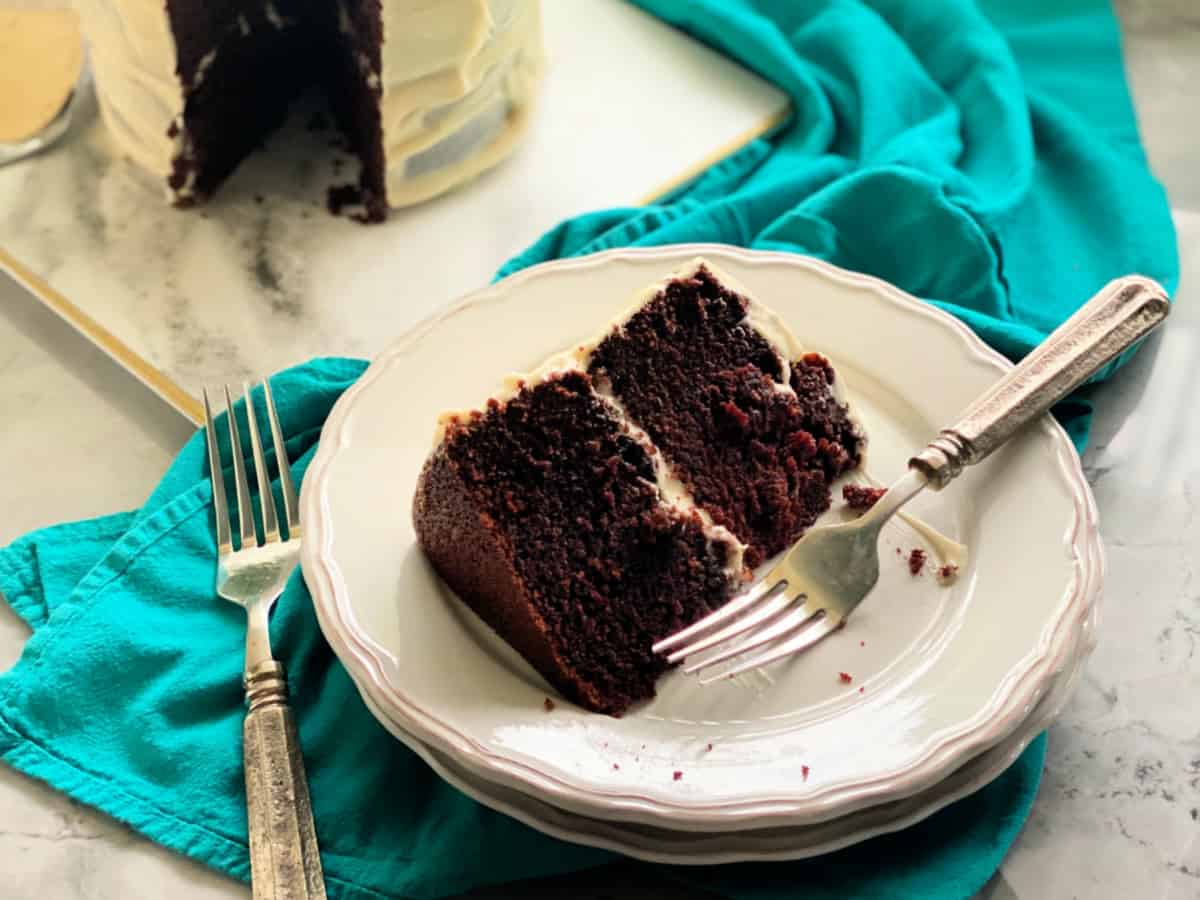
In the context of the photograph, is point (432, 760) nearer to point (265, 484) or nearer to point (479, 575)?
point (479, 575)

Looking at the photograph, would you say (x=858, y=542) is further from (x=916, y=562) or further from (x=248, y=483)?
(x=248, y=483)

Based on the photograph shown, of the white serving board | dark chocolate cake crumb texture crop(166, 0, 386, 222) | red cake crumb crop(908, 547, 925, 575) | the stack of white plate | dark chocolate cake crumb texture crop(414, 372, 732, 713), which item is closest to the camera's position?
the stack of white plate

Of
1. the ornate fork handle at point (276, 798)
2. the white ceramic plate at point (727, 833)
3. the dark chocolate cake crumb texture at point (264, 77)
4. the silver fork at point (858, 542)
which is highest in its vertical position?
the dark chocolate cake crumb texture at point (264, 77)

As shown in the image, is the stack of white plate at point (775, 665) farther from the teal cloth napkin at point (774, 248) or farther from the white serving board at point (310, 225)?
the white serving board at point (310, 225)

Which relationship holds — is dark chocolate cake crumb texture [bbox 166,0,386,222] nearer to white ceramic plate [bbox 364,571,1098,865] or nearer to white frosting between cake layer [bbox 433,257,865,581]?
white frosting between cake layer [bbox 433,257,865,581]

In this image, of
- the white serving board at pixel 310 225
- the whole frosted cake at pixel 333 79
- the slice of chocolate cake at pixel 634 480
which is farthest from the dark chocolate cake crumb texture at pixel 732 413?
the whole frosted cake at pixel 333 79

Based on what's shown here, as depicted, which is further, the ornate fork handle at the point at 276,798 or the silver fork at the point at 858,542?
the silver fork at the point at 858,542

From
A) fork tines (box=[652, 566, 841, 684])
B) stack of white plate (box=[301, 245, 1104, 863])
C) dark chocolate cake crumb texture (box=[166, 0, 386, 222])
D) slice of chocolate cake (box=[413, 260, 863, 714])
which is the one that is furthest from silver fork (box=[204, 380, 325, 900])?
dark chocolate cake crumb texture (box=[166, 0, 386, 222])
